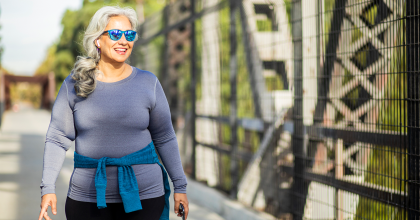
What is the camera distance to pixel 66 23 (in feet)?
155

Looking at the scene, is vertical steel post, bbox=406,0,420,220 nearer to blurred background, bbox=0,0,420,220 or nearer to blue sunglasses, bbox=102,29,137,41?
blurred background, bbox=0,0,420,220

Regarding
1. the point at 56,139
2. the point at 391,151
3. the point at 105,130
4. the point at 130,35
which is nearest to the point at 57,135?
the point at 56,139

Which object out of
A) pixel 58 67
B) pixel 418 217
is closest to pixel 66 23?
pixel 58 67

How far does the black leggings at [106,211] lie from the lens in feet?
7.36

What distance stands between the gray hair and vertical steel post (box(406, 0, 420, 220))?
1.56 metres

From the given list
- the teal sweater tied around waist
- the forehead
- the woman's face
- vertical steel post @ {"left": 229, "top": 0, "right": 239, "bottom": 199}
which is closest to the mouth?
the woman's face

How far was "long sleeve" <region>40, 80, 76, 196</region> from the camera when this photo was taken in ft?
7.39

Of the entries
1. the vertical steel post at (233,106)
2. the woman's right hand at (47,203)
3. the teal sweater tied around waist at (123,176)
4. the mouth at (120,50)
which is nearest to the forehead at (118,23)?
the mouth at (120,50)

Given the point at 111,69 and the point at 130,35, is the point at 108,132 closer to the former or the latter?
the point at 111,69

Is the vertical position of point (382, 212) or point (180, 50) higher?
point (180, 50)

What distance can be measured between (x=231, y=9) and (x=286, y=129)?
5.74ft

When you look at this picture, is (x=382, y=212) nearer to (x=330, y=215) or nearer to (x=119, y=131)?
(x=330, y=215)

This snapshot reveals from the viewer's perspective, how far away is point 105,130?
87.1 inches

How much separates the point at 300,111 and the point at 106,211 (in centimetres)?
197
